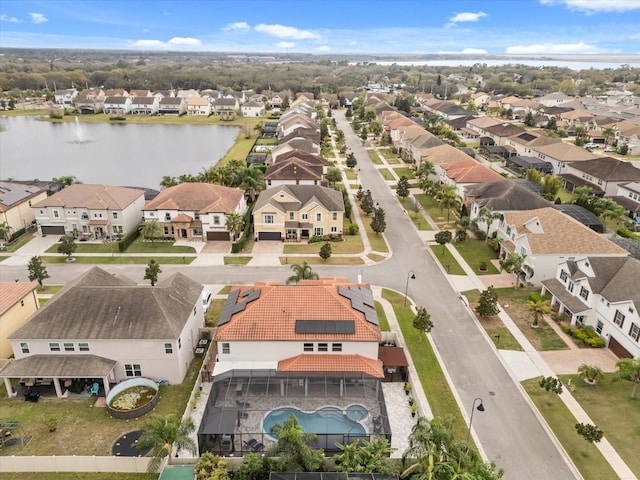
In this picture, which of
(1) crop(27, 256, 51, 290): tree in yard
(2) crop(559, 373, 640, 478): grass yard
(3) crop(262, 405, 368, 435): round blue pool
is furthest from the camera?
(1) crop(27, 256, 51, 290): tree in yard

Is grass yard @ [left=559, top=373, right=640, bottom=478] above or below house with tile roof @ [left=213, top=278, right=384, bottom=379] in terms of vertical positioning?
below

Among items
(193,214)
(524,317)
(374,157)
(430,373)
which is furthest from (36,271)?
(374,157)

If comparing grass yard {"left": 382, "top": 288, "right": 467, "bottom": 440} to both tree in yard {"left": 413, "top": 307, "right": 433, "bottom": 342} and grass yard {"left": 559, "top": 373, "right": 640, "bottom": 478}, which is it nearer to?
tree in yard {"left": 413, "top": 307, "right": 433, "bottom": 342}

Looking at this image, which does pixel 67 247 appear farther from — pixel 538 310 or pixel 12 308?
pixel 538 310

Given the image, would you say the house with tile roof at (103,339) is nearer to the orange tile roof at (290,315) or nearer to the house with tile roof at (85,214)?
the orange tile roof at (290,315)

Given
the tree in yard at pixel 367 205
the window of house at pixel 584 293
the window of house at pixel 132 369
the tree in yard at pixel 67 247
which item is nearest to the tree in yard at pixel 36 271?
the tree in yard at pixel 67 247

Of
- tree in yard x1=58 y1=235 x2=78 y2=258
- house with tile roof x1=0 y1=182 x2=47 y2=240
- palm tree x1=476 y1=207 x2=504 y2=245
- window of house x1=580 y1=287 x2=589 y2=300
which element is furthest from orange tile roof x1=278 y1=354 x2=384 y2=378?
house with tile roof x1=0 y1=182 x2=47 y2=240

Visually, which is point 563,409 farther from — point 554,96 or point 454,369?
point 554,96
